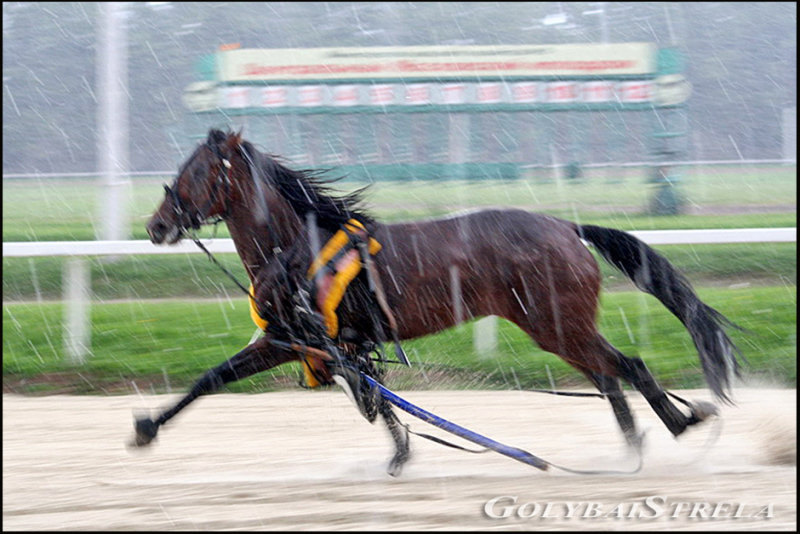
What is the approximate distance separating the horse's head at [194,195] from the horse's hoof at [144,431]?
0.79 meters

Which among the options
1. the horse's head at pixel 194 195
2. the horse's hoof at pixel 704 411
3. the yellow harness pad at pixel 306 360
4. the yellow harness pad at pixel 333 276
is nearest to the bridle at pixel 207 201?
the horse's head at pixel 194 195

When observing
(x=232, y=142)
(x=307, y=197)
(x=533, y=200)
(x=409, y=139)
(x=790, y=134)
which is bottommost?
(x=790, y=134)

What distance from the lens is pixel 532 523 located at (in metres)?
3.48

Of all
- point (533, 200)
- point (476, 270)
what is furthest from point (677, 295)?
point (533, 200)

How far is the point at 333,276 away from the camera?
4066 millimetres

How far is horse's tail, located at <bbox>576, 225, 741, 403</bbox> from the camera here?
4.39 meters

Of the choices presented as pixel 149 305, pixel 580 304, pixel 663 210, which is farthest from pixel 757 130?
pixel 580 304

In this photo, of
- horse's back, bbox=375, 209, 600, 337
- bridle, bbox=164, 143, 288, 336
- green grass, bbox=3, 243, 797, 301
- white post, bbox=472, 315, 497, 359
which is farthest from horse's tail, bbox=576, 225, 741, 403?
green grass, bbox=3, 243, 797, 301

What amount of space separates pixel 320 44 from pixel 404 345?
1409 centimetres

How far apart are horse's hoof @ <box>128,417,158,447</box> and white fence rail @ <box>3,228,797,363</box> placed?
2310mm

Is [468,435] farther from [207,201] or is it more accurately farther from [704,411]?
[207,201]

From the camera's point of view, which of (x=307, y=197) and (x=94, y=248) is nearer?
(x=307, y=197)

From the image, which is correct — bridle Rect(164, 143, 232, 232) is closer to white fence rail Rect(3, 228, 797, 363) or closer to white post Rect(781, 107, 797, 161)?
white fence rail Rect(3, 228, 797, 363)

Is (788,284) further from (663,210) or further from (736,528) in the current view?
(736,528)
